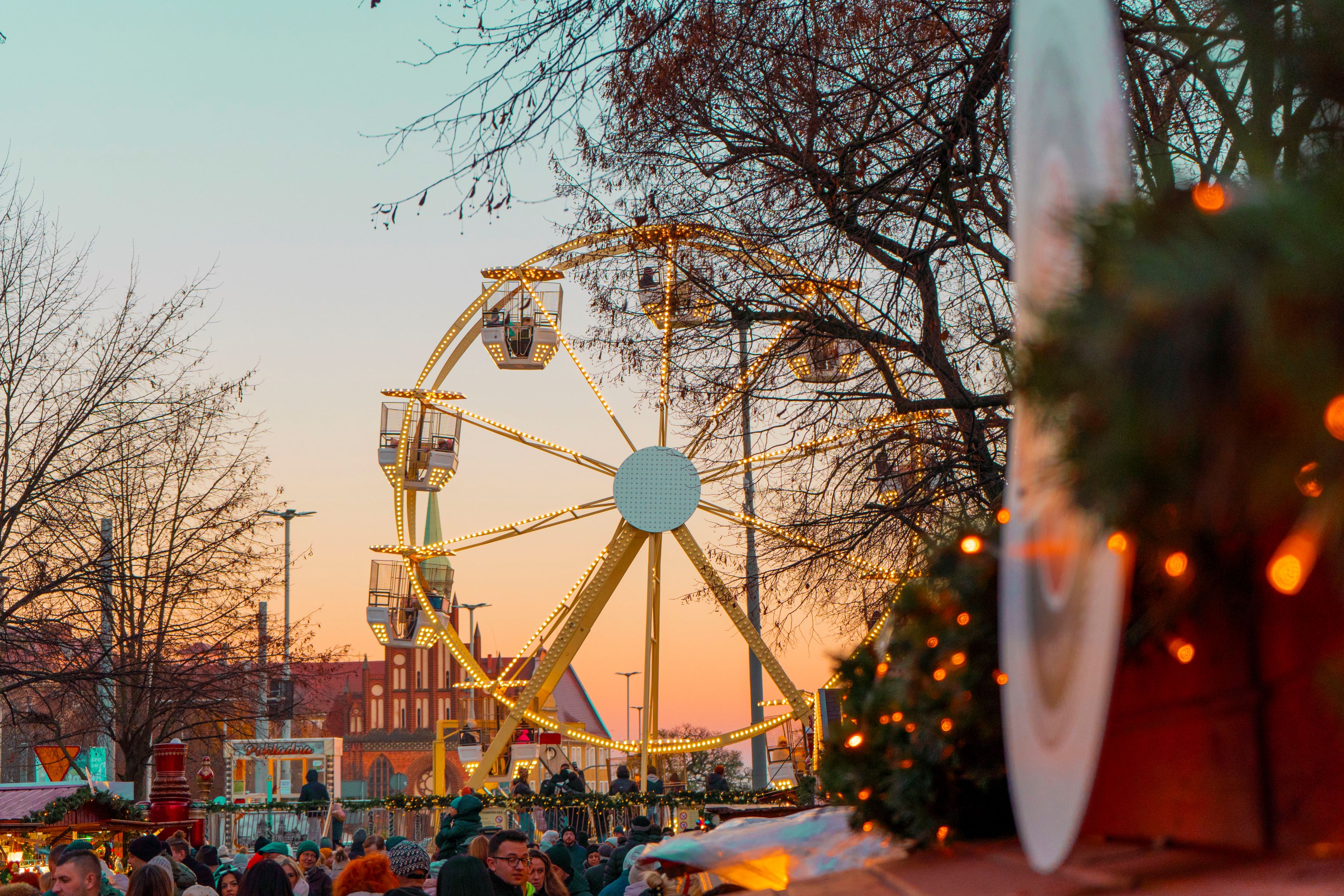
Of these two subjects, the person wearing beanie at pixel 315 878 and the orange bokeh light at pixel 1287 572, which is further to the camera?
the person wearing beanie at pixel 315 878

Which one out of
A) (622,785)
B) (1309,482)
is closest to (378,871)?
(1309,482)

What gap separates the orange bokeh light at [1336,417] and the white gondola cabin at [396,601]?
23227 millimetres

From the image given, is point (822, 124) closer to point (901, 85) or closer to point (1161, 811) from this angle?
point (901, 85)

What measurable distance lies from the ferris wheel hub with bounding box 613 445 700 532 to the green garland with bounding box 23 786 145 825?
35.5 ft

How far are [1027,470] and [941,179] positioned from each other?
712 cm

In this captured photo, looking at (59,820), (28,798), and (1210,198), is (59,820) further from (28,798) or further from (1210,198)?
(1210,198)

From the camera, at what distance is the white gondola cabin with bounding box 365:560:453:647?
23.6 metres

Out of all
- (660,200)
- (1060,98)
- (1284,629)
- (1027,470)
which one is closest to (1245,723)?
(1284,629)

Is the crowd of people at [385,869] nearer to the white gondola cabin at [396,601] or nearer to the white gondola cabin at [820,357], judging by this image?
the white gondola cabin at [820,357]

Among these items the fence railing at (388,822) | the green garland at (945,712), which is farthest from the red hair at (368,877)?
the fence railing at (388,822)

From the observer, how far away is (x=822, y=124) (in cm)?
825

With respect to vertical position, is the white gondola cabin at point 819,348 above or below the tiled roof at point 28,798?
above

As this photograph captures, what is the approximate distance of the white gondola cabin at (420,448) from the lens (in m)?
23.2

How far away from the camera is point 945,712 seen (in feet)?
6.43
